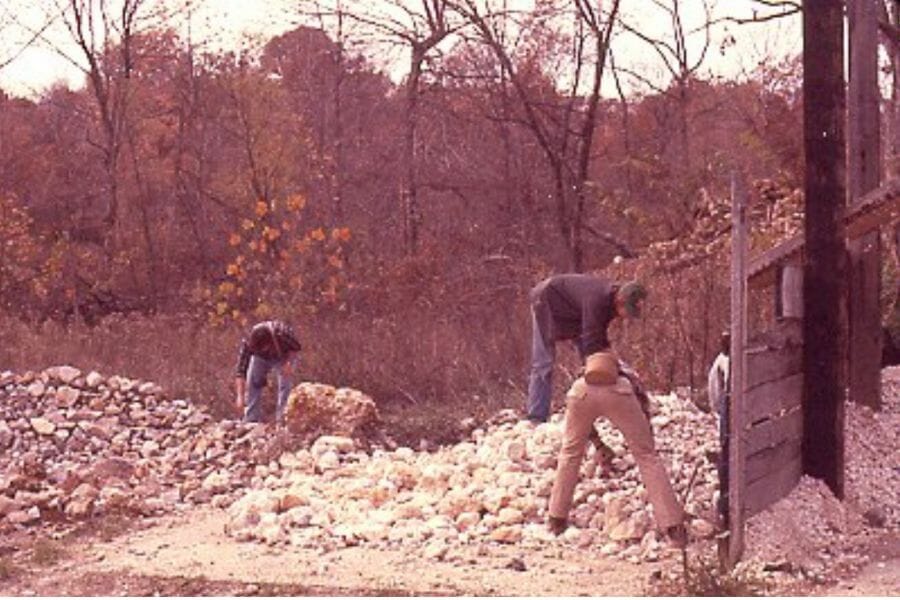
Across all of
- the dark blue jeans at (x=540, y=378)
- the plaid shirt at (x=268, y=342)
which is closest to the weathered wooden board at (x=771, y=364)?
the dark blue jeans at (x=540, y=378)

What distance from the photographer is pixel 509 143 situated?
99.7ft

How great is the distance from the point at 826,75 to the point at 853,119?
3.49 meters

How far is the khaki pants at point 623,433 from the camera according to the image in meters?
9.34

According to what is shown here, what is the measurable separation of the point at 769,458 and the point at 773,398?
0.43 m

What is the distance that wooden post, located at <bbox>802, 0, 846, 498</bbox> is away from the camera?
10.5 meters

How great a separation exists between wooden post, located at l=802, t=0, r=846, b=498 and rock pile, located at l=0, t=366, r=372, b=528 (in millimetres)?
4831

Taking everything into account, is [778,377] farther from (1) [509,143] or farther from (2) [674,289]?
(1) [509,143]

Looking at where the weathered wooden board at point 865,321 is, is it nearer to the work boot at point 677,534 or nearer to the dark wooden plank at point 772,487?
the dark wooden plank at point 772,487

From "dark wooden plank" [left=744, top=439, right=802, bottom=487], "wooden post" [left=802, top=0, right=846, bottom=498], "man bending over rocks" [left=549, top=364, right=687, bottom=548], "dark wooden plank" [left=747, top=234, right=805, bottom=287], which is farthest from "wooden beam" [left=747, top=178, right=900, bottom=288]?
"man bending over rocks" [left=549, top=364, right=687, bottom=548]

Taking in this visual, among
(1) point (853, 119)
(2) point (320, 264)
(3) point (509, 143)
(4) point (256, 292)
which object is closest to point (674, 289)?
(1) point (853, 119)

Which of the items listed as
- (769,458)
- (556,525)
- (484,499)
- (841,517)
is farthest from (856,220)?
(556,525)

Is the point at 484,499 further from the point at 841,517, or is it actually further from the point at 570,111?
the point at 570,111

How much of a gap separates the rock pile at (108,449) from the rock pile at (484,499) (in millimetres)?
1093

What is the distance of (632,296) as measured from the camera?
9.40 meters
